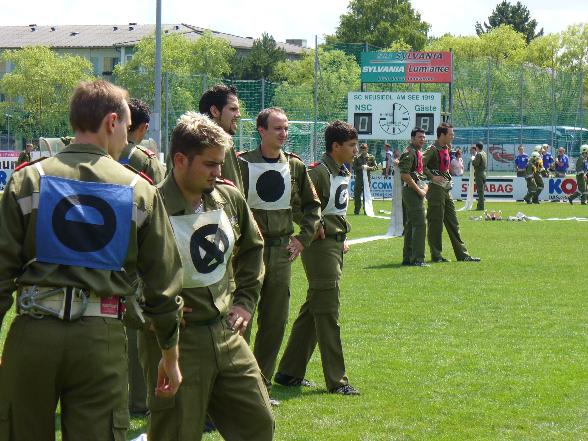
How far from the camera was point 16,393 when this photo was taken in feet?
15.1

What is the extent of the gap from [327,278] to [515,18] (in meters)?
137

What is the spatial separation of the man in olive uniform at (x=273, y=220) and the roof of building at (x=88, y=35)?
127 m

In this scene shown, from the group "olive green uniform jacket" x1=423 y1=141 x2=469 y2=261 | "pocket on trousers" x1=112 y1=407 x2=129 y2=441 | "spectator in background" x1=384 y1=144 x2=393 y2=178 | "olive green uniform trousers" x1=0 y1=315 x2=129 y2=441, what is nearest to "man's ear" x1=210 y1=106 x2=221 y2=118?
"olive green uniform trousers" x1=0 y1=315 x2=129 y2=441

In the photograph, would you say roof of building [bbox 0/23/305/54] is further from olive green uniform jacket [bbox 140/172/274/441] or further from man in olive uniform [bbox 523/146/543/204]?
olive green uniform jacket [bbox 140/172/274/441]

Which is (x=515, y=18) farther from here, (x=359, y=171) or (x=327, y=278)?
(x=327, y=278)

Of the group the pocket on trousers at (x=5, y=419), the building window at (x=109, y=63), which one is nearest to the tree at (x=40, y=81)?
the building window at (x=109, y=63)

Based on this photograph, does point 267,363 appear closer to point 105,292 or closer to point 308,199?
point 308,199

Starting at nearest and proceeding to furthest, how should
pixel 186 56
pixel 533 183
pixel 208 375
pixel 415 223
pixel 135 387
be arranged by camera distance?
pixel 208 375 → pixel 135 387 → pixel 415 223 → pixel 533 183 → pixel 186 56

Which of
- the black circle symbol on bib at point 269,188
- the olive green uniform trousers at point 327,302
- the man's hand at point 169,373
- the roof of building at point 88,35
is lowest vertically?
the olive green uniform trousers at point 327,302

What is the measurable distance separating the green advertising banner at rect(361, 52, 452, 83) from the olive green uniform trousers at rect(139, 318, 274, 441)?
44.5m

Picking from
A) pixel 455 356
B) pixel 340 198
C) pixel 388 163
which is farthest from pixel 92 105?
pixel 388 163

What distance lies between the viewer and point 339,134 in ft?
30.1

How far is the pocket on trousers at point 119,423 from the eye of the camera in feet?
15.2

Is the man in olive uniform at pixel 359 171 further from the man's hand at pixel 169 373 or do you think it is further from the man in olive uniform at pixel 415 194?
the man's hand at pixel 169 373
